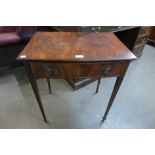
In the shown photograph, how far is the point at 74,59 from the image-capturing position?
2.81ft

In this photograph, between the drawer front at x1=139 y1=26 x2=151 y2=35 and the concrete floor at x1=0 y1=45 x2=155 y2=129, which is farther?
the drawer front at x1=139 y1=26 x2=151 y2=35

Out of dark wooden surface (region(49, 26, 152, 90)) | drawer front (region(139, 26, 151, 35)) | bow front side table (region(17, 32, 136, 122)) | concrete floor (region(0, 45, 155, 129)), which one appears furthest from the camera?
drawer front (region(139, 26, 151, 35))

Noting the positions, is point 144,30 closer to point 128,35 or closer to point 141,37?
point 141,37

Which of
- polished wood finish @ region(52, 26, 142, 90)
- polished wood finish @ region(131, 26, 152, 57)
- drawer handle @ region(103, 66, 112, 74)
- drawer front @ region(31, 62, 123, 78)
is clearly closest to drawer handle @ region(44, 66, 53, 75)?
drawer front @ region(31, 62, 123, 78)

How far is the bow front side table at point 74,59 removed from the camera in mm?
865

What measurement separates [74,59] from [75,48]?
0.46 ft

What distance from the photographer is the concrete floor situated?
4.43ft

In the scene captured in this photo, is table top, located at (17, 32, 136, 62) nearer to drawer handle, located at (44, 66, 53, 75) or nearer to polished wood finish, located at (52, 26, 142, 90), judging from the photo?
drawer handle, located at (44, 66, 53, 75)

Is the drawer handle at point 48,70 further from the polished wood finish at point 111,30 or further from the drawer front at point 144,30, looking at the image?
the drawer front at point 144,30

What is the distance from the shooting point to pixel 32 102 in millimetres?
1528

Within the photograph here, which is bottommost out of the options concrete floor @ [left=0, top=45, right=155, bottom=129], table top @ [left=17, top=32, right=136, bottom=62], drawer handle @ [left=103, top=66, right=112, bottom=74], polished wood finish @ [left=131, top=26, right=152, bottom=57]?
concrete floor @ [left=0, top=45, right=155, bottom=129]

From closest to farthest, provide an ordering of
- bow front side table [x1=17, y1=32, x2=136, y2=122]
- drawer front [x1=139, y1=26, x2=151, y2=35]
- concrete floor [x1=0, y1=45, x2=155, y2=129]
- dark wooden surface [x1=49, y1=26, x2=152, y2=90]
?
bow front side table [x1=17, y1=32, x2=136, y2=122]
concrete floor [x1=0, y1=45, x2=155, y2=129]
dark wooden surface [x1=49, y1=26, x2=152, y2=90]
drawer front [x1=139, y1=26, x2=151, y2=35]

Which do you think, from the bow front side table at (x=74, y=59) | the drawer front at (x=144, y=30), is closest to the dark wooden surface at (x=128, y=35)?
the drawer front at (x=144, y=30)
